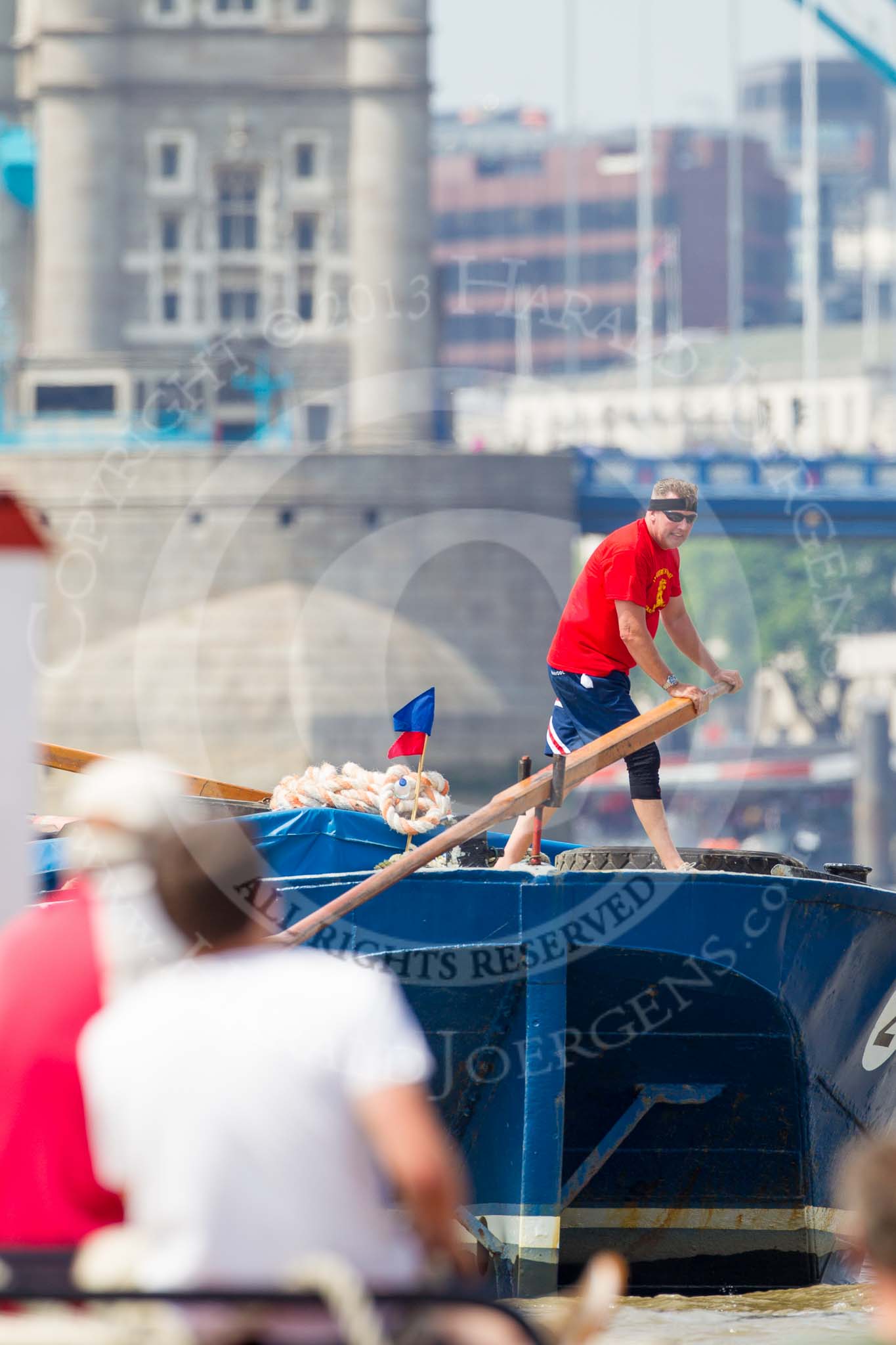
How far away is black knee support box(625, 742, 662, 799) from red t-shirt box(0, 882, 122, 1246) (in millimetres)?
5494

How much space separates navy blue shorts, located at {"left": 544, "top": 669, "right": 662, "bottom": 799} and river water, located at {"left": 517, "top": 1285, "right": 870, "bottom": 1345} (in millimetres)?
2198

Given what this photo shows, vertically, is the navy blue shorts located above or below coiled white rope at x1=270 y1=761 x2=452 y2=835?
above

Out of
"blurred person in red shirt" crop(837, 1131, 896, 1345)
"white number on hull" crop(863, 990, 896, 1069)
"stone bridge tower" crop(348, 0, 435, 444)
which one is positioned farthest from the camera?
"stone bridge tower" crop(348, 0, 435, 444)

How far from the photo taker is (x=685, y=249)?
12756 centimetres

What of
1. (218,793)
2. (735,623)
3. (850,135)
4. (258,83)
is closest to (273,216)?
(258,83)

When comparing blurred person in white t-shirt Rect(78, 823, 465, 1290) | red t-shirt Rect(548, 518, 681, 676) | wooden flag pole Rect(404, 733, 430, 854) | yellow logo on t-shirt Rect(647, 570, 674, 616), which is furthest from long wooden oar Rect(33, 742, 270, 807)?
blurred person in white t-shirt Rect(78, 823, 465, 1290)

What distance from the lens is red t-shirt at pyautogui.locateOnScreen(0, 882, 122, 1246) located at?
4.70 m

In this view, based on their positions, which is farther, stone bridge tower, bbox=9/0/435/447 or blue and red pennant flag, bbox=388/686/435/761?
stone bridge tower, bbox=9/0/435/447

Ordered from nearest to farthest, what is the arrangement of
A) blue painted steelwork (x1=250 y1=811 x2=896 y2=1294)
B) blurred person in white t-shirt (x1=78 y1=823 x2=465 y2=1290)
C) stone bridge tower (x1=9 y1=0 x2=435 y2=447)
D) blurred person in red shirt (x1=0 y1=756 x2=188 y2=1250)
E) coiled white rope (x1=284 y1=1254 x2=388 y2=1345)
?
coiled white rope (x1=284 y1=1254 x2=388 y2=1345), blurred person in white t-shirt (x1=78 y1=823 x2=465 y2=1290), blurred person in red shirt (x1=0 y1=756 x2=188 y2=1250), blue painted steelwork (x1=250 y1=811 x2=896 y2=1294), stone bridge tower (x1=9 y1=0 x2=435 y2=447)

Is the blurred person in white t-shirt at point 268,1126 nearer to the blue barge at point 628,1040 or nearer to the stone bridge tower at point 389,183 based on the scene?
the blue barge at point 628,1040

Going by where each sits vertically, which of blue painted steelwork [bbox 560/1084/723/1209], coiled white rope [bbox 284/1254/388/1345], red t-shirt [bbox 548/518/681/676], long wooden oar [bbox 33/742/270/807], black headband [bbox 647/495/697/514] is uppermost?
A: black headband [bbox 647/495/697/514]

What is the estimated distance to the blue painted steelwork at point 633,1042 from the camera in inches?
372

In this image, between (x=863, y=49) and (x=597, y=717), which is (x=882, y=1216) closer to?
(x=597, y=717)

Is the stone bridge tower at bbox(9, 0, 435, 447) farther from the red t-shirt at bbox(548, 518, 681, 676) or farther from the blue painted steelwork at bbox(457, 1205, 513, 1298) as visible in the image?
the blue painted steelwork at bbox(457, 1205, 513, 1298)
